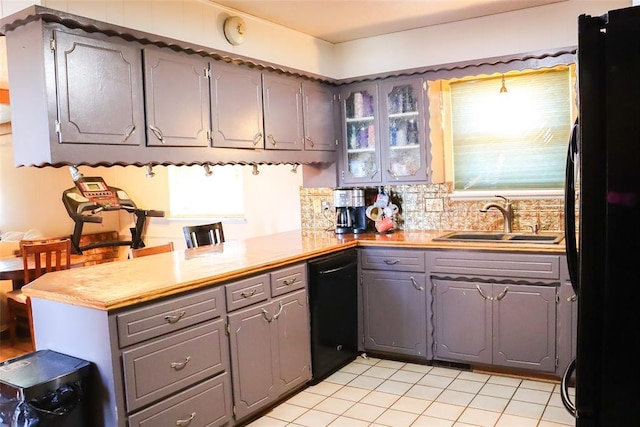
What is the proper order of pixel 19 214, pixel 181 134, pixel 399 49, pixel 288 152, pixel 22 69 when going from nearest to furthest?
1. pixel 22 69
2. pixel 181 134
3. pixel 288 152
4. pixel 399 49
5. pixel 19 214

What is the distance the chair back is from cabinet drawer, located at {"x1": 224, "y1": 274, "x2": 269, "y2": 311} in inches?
91.3

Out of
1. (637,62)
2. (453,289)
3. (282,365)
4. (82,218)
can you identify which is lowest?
(282,365)

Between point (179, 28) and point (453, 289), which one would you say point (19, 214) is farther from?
point (453, 289)

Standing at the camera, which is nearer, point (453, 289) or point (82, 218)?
point (453, 289)

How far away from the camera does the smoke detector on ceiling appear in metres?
3.31

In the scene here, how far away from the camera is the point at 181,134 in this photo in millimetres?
2992

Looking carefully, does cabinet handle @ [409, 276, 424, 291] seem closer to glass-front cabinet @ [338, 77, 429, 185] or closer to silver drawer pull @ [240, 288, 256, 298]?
glass-front cabinet @ [338, 77, 429, 185]

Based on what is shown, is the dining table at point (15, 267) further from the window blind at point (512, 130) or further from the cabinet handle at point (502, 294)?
the cabinet handle at point (502, 294)

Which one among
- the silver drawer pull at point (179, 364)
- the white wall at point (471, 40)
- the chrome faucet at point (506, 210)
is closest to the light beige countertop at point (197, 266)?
the silver drawer pull at point (179, 364)

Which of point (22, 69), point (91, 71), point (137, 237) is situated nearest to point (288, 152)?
point (91, 71)

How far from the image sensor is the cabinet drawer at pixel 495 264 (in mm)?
3230

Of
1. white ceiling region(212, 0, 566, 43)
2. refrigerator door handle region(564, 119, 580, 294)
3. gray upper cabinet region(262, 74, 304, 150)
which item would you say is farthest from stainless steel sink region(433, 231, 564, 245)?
refrigerator door handle region(564, 119, 580, 294)

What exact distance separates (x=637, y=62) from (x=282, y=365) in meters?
2.51

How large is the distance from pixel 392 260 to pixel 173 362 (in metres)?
1.79
